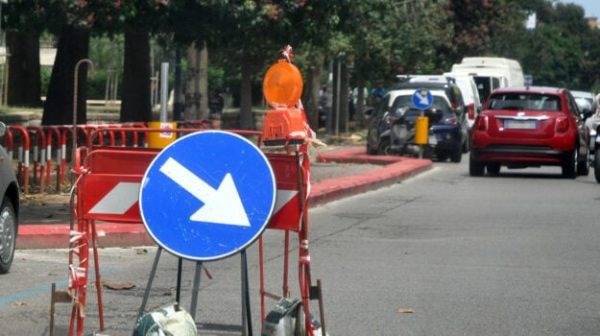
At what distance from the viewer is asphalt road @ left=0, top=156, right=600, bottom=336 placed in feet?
29.9

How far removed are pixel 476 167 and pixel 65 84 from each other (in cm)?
780

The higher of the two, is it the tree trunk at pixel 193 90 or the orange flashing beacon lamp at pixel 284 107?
the orange flashing beacon lamp at pixel 284 107

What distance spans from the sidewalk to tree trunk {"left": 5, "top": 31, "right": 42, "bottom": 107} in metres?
9.43

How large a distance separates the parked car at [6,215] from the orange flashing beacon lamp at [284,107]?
12.8 ft

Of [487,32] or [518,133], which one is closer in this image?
[518,133]

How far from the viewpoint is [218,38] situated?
21344 millimetres

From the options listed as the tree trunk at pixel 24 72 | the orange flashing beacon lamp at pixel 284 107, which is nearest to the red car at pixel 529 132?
the tree trunk at pixel 24 72

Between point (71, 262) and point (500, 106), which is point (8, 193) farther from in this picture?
point (500, 106)

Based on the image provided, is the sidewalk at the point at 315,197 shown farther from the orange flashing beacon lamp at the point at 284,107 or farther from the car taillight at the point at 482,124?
the car taillight at the point at 482,124

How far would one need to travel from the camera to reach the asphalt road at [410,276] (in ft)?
29.9

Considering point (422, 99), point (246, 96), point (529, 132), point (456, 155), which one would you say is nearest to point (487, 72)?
point (246, 96)

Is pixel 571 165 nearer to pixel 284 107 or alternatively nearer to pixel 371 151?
pixel 371 151

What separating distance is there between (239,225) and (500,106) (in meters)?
19.7

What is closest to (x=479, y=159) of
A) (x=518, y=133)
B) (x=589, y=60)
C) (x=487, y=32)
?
(x=518, y=133)
